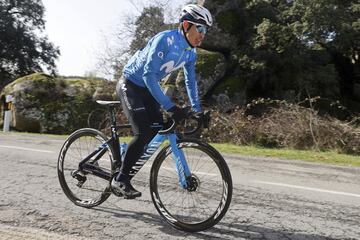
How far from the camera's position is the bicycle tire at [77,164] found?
4.61 meters

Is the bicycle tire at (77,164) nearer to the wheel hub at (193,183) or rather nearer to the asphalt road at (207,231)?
the asphalt road at (207,231)

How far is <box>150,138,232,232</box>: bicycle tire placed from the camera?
12.7ft

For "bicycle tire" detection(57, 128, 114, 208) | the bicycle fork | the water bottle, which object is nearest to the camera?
the bicycle fork

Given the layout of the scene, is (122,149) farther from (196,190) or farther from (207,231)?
(207,231)

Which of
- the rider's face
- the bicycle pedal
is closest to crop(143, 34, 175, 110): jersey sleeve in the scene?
the rider's face

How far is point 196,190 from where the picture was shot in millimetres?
4078

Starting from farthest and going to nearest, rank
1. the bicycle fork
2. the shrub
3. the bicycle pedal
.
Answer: the shrub, the bicycle pedal, the bicycle fork

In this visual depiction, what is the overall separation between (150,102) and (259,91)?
17.3m

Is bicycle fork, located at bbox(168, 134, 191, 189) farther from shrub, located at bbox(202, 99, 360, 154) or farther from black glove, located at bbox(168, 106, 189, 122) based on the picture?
shrub, located at bbox(202, 99, 360, 154)

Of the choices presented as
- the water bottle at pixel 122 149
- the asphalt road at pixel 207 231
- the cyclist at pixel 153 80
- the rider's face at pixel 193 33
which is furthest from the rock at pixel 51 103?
the rider's face at pixel 193 33

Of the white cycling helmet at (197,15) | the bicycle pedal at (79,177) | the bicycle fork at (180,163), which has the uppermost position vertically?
the white cycling helmet at (197,15)

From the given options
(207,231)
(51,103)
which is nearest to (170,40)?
(207,231)

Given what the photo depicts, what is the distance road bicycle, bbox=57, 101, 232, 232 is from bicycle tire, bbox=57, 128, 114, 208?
0.01 meters

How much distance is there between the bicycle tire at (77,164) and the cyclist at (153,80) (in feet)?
1.21
